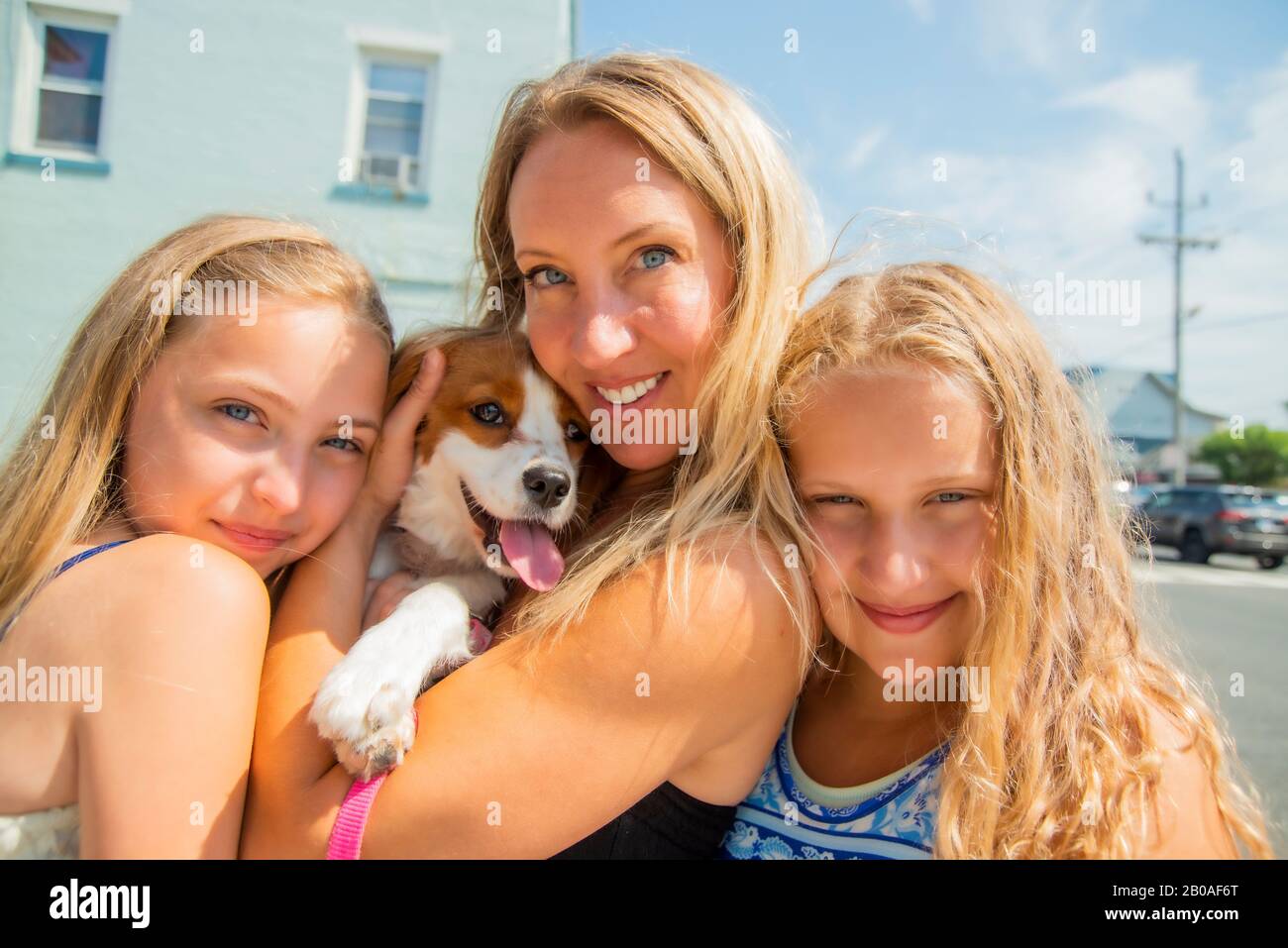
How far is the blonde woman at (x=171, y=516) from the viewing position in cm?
140

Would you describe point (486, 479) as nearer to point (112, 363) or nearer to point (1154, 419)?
point (112, 363)

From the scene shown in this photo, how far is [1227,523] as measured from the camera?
58.8ft

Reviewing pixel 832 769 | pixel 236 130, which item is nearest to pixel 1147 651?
pixel 832 769

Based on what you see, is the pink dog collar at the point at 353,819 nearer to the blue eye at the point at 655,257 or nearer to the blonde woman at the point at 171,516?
the blonde woman at the point at 171,516

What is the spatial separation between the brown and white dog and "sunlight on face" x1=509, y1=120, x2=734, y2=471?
545mm

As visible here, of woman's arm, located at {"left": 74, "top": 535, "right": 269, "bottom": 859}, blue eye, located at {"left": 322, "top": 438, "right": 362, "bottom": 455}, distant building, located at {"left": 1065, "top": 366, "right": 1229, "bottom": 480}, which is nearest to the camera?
woman's arm, located at {"left": 74, "top": 535, "right": 269, "bottom": 859}

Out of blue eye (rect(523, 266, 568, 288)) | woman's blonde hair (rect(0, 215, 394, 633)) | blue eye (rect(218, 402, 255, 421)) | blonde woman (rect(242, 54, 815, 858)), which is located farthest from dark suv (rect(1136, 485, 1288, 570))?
blue eye (rect(218, 402, 255, 421))

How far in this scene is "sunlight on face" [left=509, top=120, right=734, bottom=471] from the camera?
191 cm

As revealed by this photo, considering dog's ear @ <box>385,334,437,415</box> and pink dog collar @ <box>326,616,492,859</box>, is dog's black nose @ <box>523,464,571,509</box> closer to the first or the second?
dog's ear @ <box>385,334,437,415</box>
